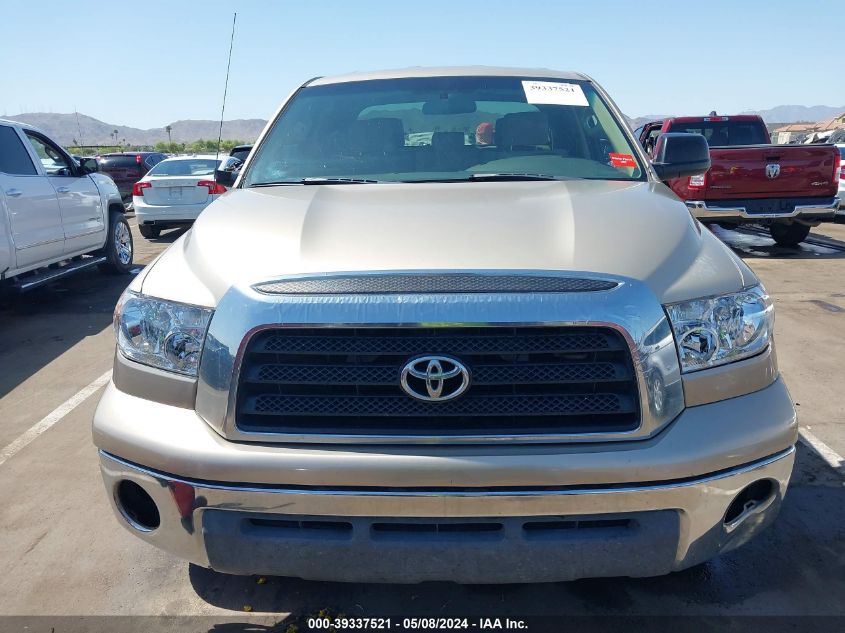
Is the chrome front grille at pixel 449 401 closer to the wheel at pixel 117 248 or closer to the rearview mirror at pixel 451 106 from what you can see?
the rearview mirror at pixel 451 106

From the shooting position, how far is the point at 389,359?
1960mm

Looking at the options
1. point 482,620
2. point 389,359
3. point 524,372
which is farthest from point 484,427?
point 482,620

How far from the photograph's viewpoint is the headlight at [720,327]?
199 centimetres

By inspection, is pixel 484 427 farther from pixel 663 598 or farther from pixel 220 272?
pixel 663 598

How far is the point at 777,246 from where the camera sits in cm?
1071

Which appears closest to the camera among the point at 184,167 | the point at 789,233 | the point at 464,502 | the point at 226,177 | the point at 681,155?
the point at 464,502

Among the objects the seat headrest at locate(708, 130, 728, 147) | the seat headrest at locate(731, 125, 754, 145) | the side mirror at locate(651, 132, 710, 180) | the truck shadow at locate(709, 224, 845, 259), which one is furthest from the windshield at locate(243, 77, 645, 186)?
the seat headrest at locate(731, 125, 754, 145)

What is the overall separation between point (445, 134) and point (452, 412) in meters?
1.82

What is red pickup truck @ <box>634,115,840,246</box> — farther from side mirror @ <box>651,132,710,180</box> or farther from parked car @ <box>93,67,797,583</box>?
parked car @ <box>93,67,797,583</box>

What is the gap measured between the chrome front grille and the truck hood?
20 centimetres

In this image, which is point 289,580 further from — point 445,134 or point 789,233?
point 789,233

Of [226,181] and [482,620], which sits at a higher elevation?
[226,181]

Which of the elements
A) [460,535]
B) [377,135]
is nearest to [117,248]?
[377,135]

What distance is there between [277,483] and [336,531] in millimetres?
220
